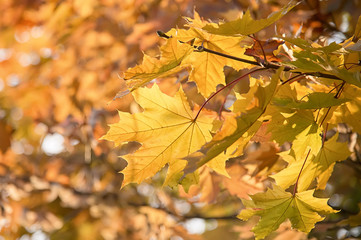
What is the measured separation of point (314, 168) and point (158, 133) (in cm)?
26

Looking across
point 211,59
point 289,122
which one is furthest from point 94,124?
point 289,122

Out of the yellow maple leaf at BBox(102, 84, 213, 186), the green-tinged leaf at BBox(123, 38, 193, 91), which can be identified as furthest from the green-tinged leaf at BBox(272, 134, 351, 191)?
the green-tinged leaf at BBox(123, 38, 193, 91)

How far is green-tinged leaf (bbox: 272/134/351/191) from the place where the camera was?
68 cm

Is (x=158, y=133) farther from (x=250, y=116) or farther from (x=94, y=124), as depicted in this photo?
(x=94, y=124)

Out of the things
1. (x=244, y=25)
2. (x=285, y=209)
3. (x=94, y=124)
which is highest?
(x=244, y=25)

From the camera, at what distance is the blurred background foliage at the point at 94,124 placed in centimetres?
129

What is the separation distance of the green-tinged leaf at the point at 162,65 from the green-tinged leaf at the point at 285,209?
23cm

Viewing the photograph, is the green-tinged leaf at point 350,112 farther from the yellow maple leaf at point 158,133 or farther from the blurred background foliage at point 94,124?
the blurred background foliage at point 94,124

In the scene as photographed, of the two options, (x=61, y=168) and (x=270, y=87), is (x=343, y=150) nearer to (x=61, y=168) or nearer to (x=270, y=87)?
(x=270, y=87)

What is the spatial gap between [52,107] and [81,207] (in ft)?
1.95

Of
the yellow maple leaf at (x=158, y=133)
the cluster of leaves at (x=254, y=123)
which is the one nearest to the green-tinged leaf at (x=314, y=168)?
the cluster of leaves at (x=254, y=123)

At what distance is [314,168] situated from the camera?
69 centimetres

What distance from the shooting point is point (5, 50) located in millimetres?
3082

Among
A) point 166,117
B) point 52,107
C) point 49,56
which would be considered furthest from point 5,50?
point 166,117
